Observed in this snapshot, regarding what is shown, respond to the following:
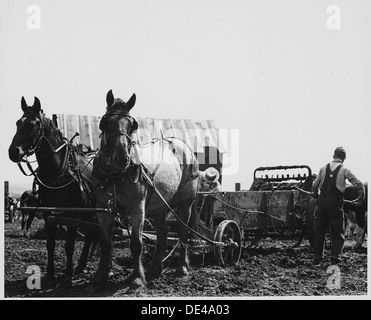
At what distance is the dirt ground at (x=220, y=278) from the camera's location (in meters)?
8.11

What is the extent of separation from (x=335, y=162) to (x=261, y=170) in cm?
231

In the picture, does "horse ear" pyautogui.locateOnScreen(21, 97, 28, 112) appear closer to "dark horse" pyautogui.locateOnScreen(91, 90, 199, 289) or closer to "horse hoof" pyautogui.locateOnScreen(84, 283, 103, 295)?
"dark horse" pyautogui.locateOnScreen(91, 90, 199, 289)

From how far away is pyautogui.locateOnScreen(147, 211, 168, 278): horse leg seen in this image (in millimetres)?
8891

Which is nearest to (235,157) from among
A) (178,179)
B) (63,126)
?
(178,179)

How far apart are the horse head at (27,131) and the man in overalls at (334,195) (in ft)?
13.8

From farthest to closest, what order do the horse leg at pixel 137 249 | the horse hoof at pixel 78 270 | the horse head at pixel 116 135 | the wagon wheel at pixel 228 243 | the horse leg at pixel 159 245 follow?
the wagon wheel at pixel 228 243, the horse hoof at pixel 78 270, the horse leg at pixel 159 245, the horse leg at pixel 137 249, the horse head at pixel 116 135

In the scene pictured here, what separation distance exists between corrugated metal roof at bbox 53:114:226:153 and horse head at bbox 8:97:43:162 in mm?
3768

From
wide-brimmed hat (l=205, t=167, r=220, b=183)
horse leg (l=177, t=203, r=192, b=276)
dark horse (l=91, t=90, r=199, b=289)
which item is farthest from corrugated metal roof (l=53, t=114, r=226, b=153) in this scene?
dark horse (l=91, t=90, r=199, b=289)

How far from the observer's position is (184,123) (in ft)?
42.4

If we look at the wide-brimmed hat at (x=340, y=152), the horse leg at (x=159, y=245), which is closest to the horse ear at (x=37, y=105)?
the horse leg at (x=159, y=245)

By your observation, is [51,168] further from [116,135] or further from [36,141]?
[116,135]

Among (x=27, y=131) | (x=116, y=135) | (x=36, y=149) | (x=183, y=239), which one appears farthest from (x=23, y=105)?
(x=183, y=239)
